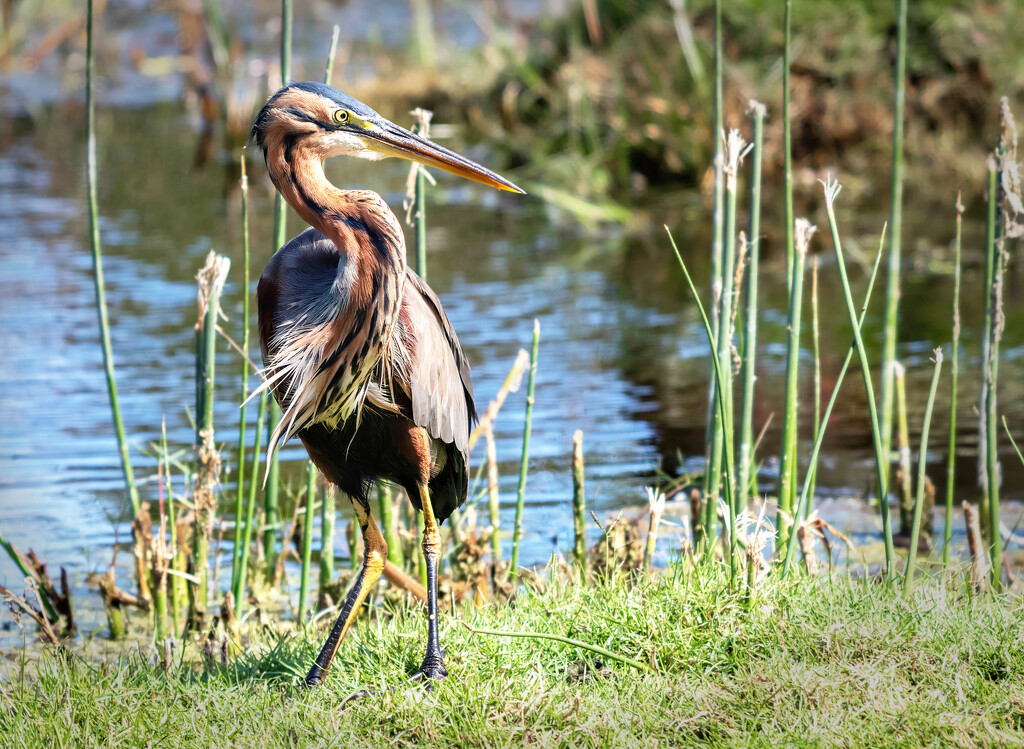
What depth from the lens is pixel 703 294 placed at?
26.9 feet

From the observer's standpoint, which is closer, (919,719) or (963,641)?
(919,719)

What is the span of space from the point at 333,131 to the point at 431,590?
125 centimetres

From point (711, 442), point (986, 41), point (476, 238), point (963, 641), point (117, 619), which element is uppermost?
point (986, 41)

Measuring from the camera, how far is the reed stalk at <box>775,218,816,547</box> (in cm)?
336

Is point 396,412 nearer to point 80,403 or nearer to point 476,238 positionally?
point 80,403

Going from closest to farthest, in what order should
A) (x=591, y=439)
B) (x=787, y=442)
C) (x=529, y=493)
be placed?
(x=787, y=442)
(x=529, y=493)
(x=591, y=439)

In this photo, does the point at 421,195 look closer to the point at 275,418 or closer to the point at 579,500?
the point at 275,418

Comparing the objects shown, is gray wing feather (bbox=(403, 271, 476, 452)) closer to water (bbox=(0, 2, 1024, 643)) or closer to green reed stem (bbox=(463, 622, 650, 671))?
green reed stem (bbox=(463, 622, 650, 671))

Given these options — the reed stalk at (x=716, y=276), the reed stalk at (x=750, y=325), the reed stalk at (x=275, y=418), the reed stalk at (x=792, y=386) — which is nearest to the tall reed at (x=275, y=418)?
the reed stalk at (x=275, y=418)

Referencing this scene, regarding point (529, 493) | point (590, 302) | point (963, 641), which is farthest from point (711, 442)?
point (590, 302)

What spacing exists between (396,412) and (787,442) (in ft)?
3.92

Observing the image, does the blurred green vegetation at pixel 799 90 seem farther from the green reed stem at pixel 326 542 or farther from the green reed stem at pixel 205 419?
the green reed stem at pixel 205 419

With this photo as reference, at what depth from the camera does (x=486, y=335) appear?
7270 mm

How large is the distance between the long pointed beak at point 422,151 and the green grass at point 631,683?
1203 millimetres
